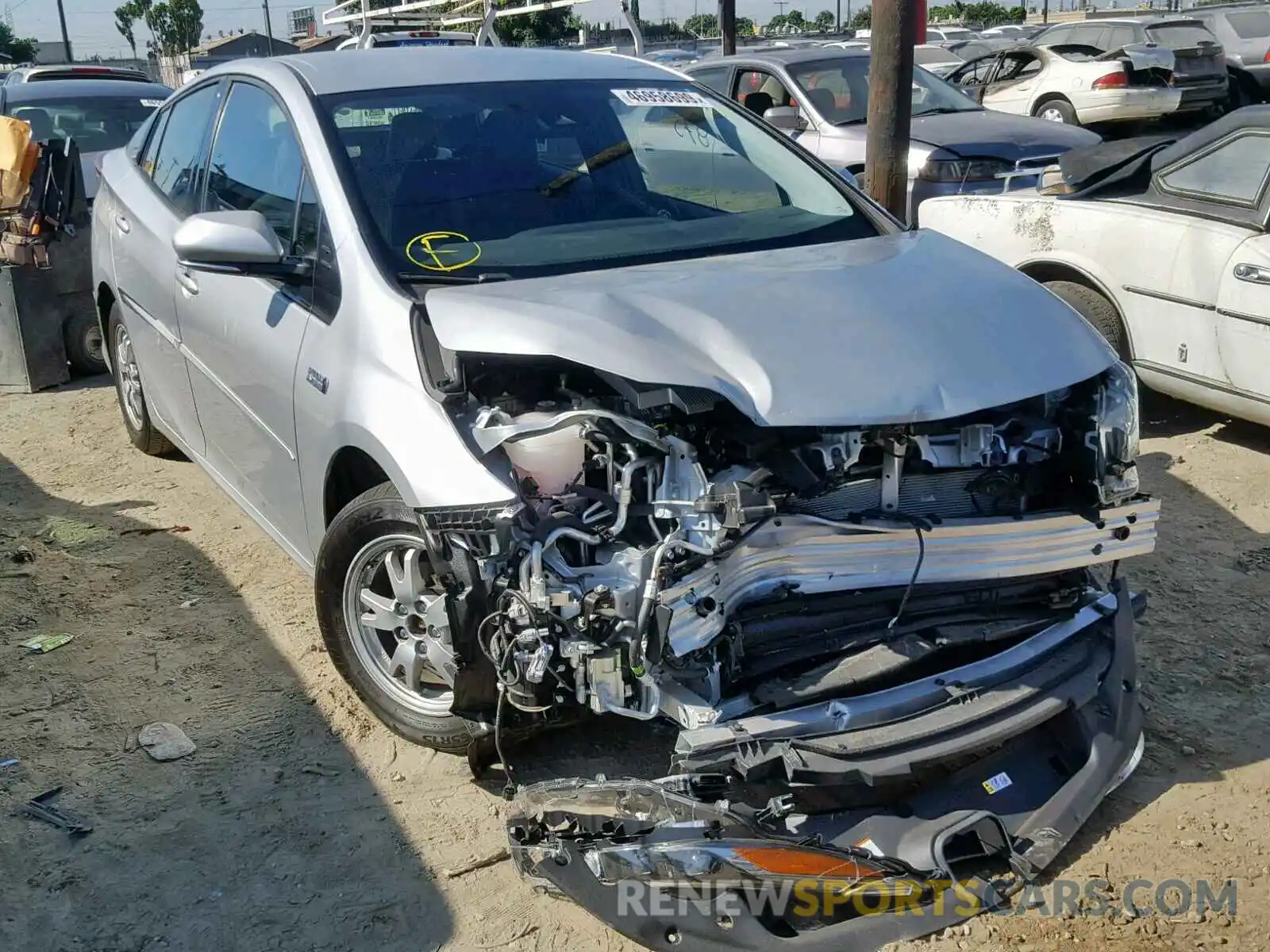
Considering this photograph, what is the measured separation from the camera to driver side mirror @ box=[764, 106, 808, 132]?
910 centimetres

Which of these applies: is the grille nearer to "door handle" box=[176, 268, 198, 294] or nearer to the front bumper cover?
the front bumper cover

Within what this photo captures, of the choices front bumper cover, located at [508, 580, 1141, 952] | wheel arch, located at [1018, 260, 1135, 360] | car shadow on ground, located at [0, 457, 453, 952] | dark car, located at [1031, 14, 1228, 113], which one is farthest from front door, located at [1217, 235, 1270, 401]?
dark car, located at [1031, 14, 1228, 113]

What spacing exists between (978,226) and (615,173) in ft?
10.7

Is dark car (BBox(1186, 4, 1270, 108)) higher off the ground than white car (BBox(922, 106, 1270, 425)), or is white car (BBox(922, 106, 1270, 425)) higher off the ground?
dark car (BBox(1186, 4, 1270, 108))

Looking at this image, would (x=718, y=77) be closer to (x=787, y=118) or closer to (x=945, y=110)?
(x=787, y=118)

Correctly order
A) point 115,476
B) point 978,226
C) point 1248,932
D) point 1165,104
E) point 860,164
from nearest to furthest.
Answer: point 1248,932
point 115,476
point 978,226
point 860,164
point 1165,104

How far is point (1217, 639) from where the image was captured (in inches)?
161

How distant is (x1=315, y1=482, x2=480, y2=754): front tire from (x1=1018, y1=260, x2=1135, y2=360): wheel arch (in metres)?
3.71

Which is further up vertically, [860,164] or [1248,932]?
[860,164]

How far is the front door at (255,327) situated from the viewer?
372 centimetres

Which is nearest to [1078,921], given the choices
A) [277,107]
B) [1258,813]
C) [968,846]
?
[968,846]

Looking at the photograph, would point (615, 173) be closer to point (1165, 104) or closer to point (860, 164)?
point (860, 164)

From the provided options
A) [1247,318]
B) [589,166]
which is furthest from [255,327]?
[1247,318]

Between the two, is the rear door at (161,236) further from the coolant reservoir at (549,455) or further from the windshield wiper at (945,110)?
the windshield wiper at (945,110)
